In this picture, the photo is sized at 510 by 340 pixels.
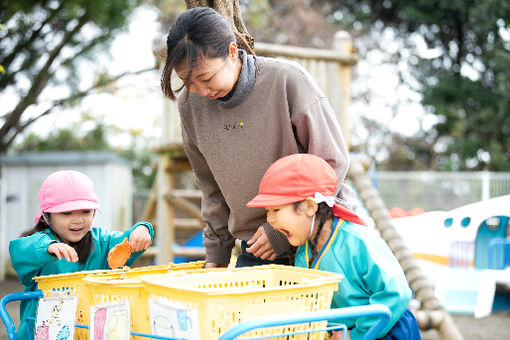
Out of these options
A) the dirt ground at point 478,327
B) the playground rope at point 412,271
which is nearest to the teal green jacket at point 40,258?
the playground rope at point 412,271

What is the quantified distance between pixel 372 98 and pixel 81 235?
55.9 feet

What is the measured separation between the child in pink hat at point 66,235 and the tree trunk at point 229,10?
965mm

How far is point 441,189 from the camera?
1405 cm

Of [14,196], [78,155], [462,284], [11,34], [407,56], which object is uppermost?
[407,56]

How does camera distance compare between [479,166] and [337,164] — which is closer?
[337,164]

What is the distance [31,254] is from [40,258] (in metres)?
0.06

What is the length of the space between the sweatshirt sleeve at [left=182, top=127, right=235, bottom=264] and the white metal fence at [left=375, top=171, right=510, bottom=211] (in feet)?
37.6

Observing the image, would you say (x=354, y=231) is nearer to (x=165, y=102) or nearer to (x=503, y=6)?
(x=165, y=102)

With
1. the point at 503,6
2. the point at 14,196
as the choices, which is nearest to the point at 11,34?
the point at 14,196

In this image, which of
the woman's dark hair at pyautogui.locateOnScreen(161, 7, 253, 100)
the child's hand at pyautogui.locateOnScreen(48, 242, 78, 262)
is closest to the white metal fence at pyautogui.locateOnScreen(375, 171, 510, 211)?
the child's hand at pyautogui.locateOnScreen(48, 242, 78, 262)

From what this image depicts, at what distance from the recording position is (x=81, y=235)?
109 inches

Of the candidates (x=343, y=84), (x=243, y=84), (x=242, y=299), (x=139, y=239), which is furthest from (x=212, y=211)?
(x=343, y=84)

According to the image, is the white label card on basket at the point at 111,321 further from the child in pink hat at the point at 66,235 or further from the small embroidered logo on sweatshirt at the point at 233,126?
the small embroidered logo on sweatshirt at the point at 233,126

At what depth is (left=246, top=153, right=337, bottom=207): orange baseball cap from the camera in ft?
6.56
